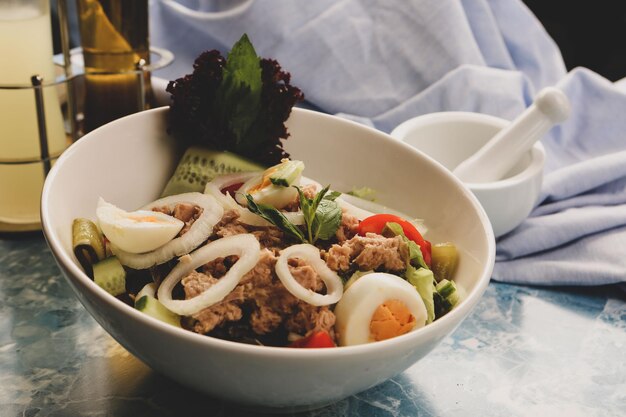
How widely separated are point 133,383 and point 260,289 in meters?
0.31

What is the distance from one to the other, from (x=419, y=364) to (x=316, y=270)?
32cm

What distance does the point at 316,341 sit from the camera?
1.09 m

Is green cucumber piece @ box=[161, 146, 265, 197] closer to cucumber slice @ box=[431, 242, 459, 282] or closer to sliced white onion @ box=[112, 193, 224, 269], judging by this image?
sliced white onion @ box=[112, 193, 224, 269]

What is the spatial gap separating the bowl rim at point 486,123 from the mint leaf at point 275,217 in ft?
1.33

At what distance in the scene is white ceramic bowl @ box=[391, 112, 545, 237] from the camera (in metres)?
1.66

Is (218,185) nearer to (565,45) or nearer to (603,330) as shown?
(603,330)

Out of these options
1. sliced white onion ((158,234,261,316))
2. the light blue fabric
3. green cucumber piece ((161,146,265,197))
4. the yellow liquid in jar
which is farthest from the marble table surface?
the light blue fabric

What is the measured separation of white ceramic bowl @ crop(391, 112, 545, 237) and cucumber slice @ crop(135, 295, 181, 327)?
2.55 ft

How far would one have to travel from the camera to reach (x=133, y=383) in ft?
4.18

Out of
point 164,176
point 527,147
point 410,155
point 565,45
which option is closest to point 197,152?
point 164,176

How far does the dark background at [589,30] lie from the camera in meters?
3.12

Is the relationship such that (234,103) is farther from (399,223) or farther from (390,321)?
(390,321)

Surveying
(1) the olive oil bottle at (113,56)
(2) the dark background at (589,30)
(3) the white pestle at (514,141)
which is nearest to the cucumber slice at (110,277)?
(1) the olive oil bottle at (113,56)

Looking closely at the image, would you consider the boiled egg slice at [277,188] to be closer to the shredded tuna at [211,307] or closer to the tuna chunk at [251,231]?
the tuna chunk at [251,231]
